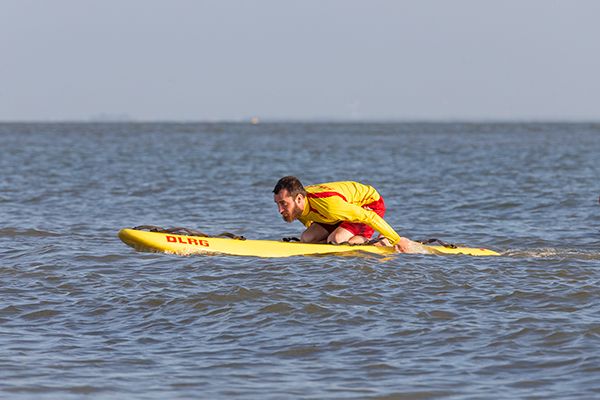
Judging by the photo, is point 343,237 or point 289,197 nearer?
point 289,197

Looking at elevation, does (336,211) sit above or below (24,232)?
above

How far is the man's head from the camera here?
41.1 feet

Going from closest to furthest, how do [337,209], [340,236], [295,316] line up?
[295,316]
[337,209]
[340,236]

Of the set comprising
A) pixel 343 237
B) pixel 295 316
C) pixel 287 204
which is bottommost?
pixel 295 316

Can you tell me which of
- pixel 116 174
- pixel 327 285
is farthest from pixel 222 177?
pixel 327 285

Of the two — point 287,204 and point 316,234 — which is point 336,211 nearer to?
point 287,204

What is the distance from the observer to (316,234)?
14078 mm

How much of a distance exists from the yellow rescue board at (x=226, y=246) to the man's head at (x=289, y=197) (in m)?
0.93

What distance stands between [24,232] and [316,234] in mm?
5760

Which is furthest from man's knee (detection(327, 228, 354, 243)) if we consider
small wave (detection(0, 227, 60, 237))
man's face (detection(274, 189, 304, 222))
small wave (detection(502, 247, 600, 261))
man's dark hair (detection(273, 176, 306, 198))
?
small wave (detection(0, 227, 60, 237))

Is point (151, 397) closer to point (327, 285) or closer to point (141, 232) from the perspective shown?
point (327, 285)

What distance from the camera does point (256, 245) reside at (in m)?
13.7

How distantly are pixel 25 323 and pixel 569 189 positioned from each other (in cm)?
2137

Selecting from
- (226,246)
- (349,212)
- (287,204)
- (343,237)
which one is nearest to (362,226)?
(343,237)
